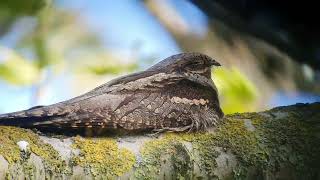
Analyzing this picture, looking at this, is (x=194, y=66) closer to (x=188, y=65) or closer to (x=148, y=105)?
(x=188, y=65)

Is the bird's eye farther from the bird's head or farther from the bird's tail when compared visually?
the bird's tail

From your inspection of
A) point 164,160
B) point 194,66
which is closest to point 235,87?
point 194,66

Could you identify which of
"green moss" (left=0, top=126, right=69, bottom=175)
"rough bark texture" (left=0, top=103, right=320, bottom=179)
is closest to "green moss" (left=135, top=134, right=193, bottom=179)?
"rough bark texture" (left=0, top=103, right=320, bottom=179)

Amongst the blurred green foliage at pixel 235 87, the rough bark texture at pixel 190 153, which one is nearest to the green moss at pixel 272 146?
the rough bark texture at pixel 190 153

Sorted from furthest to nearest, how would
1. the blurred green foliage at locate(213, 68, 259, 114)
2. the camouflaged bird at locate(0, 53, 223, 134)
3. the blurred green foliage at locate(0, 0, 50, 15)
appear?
the blurred green foliage at locate(213, 68, 259, 114) → the blurred green foliage at locate(0, 0, 50, 15) → the camouflaged bird at locate(0, 53, 223, 134)

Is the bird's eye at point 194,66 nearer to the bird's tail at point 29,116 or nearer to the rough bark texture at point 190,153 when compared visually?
the rough bark texture at point 190,153
